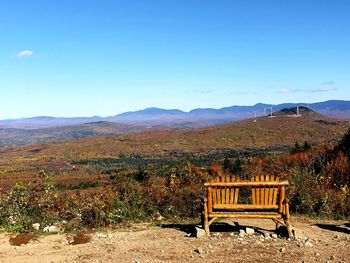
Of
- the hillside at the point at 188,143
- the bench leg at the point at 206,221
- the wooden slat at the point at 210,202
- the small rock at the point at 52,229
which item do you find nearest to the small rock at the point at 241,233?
the bench leg at the point at 206,221

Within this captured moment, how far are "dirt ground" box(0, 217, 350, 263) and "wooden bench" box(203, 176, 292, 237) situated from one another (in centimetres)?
47

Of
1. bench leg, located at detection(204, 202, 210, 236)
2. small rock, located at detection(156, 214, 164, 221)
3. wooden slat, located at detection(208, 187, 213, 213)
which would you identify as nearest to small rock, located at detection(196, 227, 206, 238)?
bench leg, located at detection(204, 202, 210, 236)

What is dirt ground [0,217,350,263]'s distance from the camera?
Result: 28.3 feet

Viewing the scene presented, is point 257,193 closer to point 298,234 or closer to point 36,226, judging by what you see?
point 298,234

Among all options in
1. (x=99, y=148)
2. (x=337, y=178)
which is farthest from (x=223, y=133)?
(x=337, y=178)

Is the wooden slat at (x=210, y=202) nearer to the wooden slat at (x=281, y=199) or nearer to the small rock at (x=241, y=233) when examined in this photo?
the small rock at (x=241, y=233)

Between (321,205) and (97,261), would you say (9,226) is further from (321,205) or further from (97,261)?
(321,205)

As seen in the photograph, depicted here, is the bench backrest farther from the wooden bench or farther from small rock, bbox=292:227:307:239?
small rock, bbox=292:227:307:239

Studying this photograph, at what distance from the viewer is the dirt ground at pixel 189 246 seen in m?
8.63

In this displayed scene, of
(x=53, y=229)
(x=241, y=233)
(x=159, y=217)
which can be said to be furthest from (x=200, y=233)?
(x=53, y=229)

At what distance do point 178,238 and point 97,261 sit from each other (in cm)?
205

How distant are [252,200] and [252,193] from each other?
0.54ft

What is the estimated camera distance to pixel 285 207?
9.71m

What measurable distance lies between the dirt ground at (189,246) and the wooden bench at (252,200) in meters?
0.47
